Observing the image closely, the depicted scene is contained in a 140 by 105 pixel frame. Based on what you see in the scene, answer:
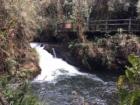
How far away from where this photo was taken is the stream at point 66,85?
1520 cm

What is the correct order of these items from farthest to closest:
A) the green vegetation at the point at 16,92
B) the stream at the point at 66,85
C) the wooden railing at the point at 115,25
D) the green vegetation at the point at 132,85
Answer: the wooden railing at the point at 115,25, the stream at the point at 66,85, the green vegetation at the point at 16,92, the green vegetation at the point at 132,85

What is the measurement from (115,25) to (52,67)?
5.18 metres

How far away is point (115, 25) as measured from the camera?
23.2 metres

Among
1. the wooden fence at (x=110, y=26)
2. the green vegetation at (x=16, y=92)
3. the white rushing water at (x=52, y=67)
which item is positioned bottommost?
the white rushing water at (x=52, y=67)

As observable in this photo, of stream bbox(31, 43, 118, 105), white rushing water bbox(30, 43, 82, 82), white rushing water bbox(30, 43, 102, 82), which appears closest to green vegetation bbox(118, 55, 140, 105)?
stream bbox(31, 43, 118, 105)

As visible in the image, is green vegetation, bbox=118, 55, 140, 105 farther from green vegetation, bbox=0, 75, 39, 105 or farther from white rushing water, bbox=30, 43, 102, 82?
white rushing water, bbox=30, 43, 102, 82

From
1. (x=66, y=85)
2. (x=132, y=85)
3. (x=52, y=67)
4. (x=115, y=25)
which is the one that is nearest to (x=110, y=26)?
(x=115, y=25)

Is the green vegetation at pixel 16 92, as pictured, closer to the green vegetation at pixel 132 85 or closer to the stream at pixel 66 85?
the green vegetation at pixel 132 85

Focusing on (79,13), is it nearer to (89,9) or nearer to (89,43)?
(89,9)

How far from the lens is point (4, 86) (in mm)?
9945

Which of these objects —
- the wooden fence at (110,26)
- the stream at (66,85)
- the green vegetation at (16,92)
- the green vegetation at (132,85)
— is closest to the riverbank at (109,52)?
the stream at (66,85)

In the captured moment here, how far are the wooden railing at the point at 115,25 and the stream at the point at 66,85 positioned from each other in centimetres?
345

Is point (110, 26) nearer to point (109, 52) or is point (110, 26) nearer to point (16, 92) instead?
point (109, 52)

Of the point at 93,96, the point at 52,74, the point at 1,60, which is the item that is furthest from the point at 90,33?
the point at 1,60
